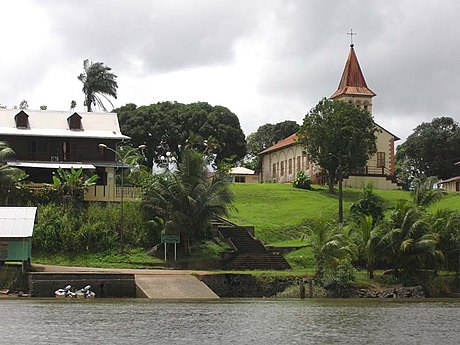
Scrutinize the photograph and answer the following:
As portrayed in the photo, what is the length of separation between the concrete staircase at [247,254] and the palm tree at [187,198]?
8.40ft

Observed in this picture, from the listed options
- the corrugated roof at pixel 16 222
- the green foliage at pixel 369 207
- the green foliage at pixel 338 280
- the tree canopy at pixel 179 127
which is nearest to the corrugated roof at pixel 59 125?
the corrugated roof at pixel 16 222

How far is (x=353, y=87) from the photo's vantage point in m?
93.2

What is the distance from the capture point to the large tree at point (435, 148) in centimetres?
9781

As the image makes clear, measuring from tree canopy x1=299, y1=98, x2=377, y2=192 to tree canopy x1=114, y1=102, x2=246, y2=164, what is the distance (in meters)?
20.9

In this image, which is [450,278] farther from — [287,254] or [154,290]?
[154,290]

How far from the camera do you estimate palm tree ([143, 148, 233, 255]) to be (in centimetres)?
5084

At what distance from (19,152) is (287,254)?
21.2m

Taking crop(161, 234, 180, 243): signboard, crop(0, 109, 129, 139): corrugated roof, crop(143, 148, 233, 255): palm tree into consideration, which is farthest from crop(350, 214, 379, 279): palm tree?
crop(0, 109, 129, 139): corrugated roof

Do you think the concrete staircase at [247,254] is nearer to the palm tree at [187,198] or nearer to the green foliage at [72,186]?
the palm tree at [187,198]

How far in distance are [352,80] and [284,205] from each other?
93.4 feet

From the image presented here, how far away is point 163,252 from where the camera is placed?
51250mm

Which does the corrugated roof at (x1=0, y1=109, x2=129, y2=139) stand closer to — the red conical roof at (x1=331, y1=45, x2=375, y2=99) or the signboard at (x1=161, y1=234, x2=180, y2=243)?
the signboard at (x1=161, y1=234, x2=180, y2=243)

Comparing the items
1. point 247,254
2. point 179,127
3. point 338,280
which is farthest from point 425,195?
point 179,127

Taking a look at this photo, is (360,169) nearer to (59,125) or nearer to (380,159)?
(380,159)
